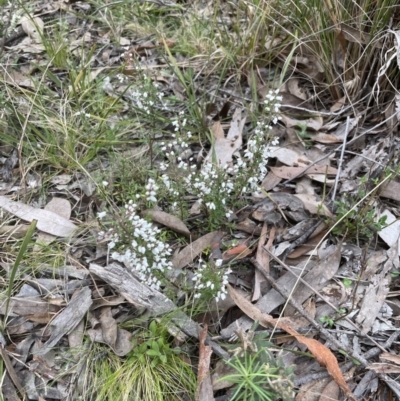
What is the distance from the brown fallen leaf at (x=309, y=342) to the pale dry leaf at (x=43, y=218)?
0.86 meters

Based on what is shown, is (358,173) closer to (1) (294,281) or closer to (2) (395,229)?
(2) (395,229)

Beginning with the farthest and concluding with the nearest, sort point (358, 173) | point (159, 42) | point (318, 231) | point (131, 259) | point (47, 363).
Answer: point (159, 42), point (358, 173), point (318, 231), point (47, 363), point (131, 259)

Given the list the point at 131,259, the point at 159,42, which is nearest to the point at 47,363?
the point at 131,259

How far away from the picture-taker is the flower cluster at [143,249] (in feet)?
5.95

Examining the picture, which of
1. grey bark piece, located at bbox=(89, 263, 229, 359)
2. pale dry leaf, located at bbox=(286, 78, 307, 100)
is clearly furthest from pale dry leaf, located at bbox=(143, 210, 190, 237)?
pale dry leaf, located at bbox=(286, 78, 307, 100)

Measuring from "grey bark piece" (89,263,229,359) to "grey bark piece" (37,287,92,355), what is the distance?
0.38 ft

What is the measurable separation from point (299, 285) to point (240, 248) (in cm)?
31

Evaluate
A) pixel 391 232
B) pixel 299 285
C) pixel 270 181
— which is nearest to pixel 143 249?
pixel 299 285

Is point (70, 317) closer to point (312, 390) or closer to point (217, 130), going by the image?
point (312, 390)

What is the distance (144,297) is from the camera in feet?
6.66

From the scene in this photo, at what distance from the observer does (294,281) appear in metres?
2.15

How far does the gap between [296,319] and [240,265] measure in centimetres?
35

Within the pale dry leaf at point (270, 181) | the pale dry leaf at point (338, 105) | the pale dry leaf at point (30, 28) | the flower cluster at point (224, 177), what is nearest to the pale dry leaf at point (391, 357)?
the flower cluster at point (224, 177)

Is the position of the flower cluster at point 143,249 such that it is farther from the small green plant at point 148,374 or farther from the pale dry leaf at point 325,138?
the pale dry leaf at point 325,138
